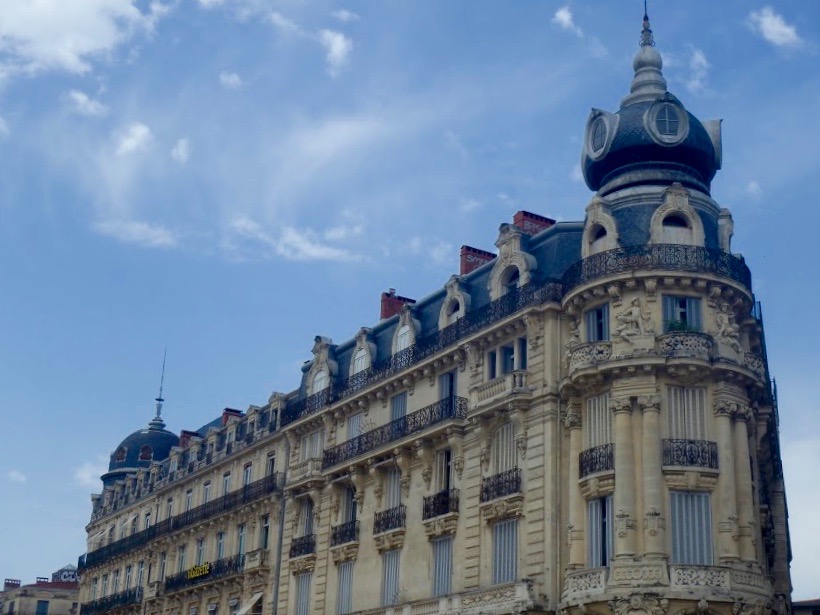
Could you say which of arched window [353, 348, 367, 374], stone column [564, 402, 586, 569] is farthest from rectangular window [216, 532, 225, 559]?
stone column [564, 402, 586, 569]

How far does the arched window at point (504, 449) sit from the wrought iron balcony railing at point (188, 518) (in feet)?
46.4

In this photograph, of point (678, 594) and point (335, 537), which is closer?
point (678, 594)

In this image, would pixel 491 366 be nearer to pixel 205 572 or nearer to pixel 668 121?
pixel 668 121

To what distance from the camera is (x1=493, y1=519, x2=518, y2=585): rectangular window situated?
33.9m

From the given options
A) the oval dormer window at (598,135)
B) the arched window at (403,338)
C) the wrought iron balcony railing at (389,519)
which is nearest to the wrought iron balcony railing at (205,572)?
the wrought iron balcony railing at (389,519)

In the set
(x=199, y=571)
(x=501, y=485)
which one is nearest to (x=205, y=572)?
(x=199, y=571)

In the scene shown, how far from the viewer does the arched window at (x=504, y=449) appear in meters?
35.3

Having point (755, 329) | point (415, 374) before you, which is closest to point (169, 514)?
point (415, 374)

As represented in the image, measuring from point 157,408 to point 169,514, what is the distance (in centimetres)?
1350

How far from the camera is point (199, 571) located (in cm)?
5191

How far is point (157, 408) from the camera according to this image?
234ft

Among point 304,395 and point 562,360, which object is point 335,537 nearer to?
point 304,395

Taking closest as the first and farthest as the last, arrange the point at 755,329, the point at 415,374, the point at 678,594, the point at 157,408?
the point at 678,594 → the point at 755,329 → the point at 415,374 → the point at 157,408

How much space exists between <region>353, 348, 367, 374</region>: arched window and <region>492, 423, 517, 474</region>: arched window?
9401 mm
